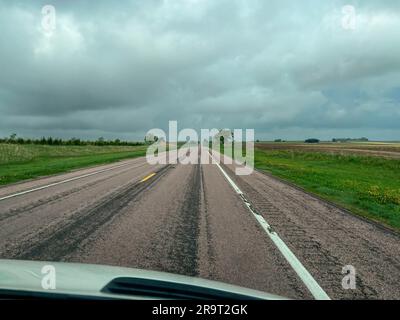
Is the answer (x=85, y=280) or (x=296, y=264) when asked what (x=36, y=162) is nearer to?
(x=296, y=264)

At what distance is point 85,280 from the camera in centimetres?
304

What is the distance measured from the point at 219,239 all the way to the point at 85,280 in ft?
12.8

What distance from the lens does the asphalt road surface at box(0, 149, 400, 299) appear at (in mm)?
4879

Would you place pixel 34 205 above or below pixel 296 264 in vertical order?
above

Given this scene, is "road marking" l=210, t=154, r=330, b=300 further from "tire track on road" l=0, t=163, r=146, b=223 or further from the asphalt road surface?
"tire track on road" l=0, t=163, r=146, b=223

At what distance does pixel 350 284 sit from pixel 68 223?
5.33 m

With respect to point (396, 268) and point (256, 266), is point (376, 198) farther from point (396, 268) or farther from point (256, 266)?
point (256, 266)

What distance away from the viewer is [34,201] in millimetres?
10672

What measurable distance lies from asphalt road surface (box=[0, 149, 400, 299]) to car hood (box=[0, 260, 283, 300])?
151cm

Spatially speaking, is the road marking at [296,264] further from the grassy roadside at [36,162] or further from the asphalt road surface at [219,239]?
the grassy roadside at [36,162]

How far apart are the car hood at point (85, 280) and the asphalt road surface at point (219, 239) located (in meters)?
1.51

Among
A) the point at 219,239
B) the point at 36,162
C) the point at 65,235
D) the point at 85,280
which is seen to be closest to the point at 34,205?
the point at 65,235
